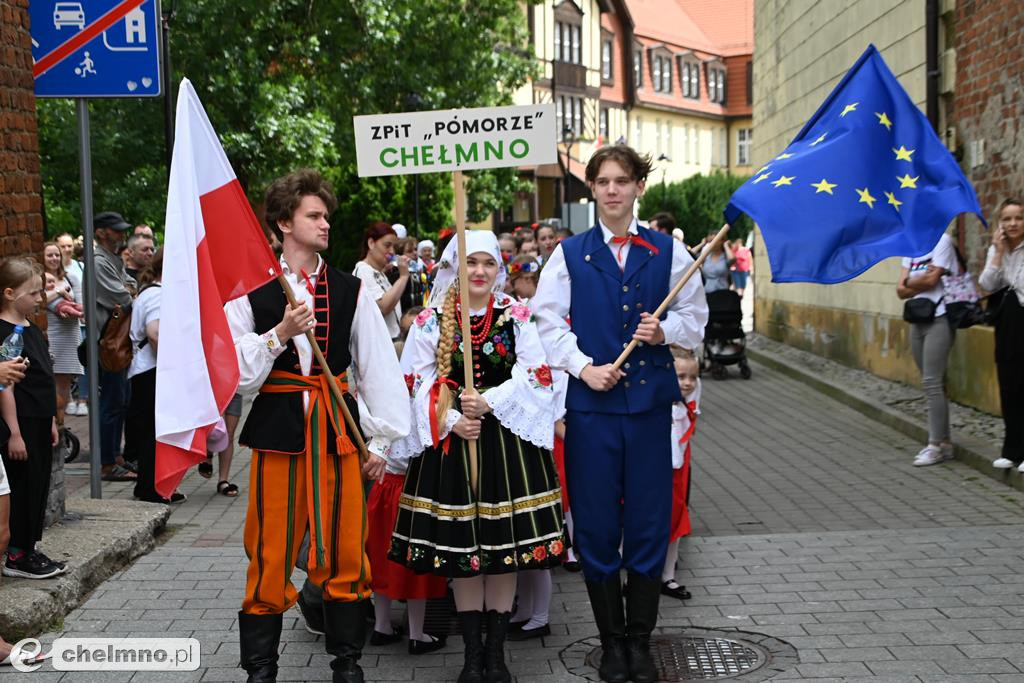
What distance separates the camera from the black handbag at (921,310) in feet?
32.8

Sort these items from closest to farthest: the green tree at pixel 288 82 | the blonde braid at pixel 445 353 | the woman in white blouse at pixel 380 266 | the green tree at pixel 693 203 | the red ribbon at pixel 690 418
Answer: the blonde braid at pixel 445 353 → the red ribbon at pixel 690 418 → the woman in white blouse at pixel 380 266 → the green tree at pixel 288 82 → the green tree at pixel 693 203

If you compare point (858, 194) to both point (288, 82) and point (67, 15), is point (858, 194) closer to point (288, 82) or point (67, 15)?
point (67, 15)

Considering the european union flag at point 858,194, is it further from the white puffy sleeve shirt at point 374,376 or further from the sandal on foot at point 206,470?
the sandal on foot at point 206,470

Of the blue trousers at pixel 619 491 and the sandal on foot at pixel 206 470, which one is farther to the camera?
the sandal on foot at pixel 206 470

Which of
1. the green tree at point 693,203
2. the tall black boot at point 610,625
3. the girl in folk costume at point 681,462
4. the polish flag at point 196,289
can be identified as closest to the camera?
the polish flag at point 196,289

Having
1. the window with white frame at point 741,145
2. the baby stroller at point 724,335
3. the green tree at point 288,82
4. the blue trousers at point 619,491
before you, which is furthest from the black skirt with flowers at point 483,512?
the window with white frame at point 741,145

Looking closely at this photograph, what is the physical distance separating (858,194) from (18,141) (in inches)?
174

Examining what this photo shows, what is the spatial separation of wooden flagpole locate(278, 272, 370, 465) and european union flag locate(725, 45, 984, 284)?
1.87 m

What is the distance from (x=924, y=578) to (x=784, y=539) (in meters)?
1.18

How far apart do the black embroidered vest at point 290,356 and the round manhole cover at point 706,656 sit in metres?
1.55

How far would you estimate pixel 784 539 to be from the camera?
313 inches

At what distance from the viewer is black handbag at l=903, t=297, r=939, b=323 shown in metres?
10.0

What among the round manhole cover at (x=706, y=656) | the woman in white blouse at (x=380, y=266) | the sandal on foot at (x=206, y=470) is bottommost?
the round manhole cover at (x=706, y=656)

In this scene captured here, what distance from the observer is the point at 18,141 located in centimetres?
743
